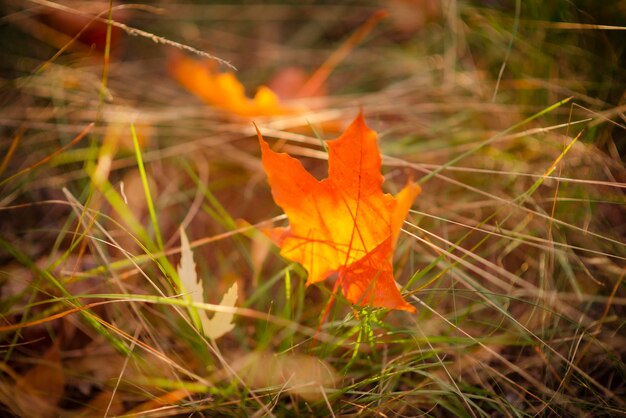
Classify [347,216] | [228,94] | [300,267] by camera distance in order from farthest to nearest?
[228,94] < [300,267] < [347,216]

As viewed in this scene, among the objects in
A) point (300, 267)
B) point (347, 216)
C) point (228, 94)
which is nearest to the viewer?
point (347, 216)

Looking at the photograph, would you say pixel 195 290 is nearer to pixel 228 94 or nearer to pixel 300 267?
pixel 300 267

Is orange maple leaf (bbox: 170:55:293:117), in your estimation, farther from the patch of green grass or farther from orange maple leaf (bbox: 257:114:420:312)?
orange maple leaf (bbox: 257:114:420:312)

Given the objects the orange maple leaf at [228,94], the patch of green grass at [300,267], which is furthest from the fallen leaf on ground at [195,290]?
the orange maple leaf at [228,94]

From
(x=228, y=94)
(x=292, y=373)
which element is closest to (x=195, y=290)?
(x=292, y=373)

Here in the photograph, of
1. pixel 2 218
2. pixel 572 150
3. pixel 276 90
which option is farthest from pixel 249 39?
pixel 572 150

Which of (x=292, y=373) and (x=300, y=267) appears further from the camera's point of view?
(x=300, y=267)

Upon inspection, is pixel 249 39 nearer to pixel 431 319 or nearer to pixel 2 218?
pixel 2 218
